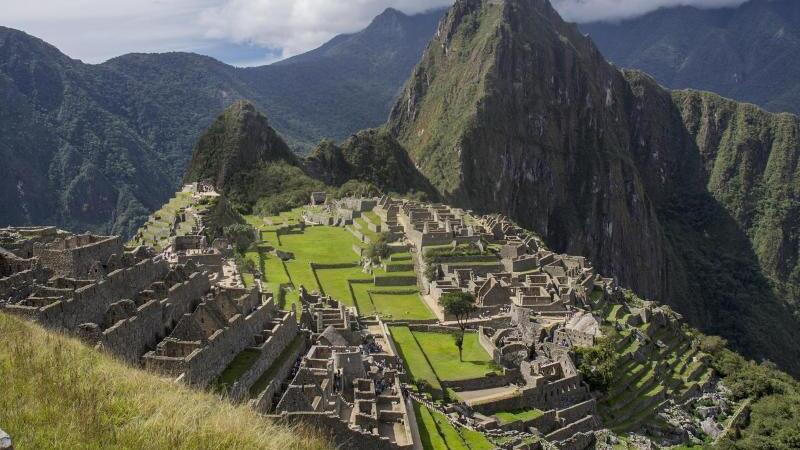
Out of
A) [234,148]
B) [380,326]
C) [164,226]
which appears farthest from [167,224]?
[234,148]

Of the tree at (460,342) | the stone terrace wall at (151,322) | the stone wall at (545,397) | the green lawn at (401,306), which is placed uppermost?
the stone terrace wall at (151,322)

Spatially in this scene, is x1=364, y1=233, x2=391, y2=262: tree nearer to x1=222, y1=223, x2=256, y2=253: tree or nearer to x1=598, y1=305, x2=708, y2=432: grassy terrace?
x1=222, y1=223, x2=256, y2=253: tree

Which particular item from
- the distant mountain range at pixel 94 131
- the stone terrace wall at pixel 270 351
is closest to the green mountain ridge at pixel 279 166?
the distant mountain range at pixel 94 131

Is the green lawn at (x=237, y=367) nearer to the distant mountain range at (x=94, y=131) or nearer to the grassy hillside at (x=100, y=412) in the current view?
the grassy hillside at (x=100, y=412)

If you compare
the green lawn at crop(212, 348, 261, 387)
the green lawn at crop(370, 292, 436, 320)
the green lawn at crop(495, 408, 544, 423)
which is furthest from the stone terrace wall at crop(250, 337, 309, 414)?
the green lawn at crop(370, 292, 436, 320)

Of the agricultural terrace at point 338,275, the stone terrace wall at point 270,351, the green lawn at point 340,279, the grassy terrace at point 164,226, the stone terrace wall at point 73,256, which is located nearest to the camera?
the stone terrace wall at point 270,351

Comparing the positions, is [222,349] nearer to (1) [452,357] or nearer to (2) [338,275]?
(1) [452,357]

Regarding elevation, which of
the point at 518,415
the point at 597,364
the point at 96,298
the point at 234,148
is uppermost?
the point at 234,148
